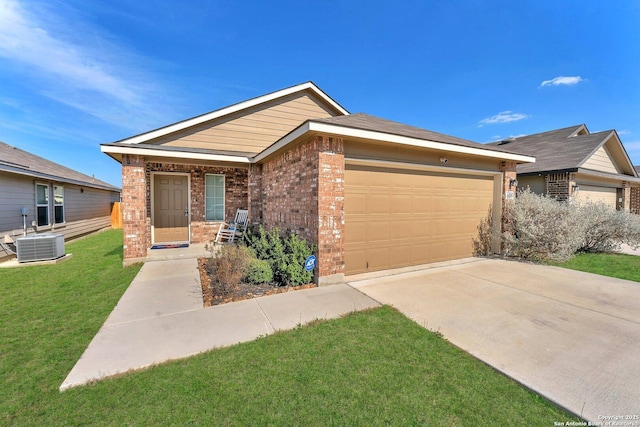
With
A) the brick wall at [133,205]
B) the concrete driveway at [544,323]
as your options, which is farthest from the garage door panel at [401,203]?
the brick wall at [133,205]

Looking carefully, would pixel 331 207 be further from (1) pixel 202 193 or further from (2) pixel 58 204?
(2) pixel 58 204

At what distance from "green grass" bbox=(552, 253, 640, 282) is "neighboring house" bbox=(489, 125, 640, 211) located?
2573mm

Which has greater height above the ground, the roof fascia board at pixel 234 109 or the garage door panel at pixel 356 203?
the roof fascia board at pixel 234 109

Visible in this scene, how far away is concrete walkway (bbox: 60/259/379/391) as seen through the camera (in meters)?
2.57

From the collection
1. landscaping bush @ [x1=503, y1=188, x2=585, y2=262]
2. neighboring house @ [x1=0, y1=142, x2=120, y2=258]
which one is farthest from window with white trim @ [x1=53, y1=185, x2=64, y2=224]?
landscaping bush @ [x1=503, y1=188, x2=585, y2=262]

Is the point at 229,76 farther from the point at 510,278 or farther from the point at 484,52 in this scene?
the point at 510,278

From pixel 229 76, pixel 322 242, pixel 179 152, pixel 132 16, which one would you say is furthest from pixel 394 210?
pixel 229 76

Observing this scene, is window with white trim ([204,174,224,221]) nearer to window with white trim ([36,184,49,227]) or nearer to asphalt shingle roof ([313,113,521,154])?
asphalt shingle roof ([313,113,521,154])

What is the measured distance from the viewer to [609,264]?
21.3 feet

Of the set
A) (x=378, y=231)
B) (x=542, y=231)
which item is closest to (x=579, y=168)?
(x=542, y=231)

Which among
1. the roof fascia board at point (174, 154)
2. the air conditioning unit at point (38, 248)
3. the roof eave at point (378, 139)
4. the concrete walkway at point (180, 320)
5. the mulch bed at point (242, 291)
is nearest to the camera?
the concrete walkway at point (180, 320)

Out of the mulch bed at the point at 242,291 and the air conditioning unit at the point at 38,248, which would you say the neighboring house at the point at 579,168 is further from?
the air conditioning unit at the point at 38,248

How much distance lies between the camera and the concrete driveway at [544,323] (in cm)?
214

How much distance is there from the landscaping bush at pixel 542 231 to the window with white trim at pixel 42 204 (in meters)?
15.5
